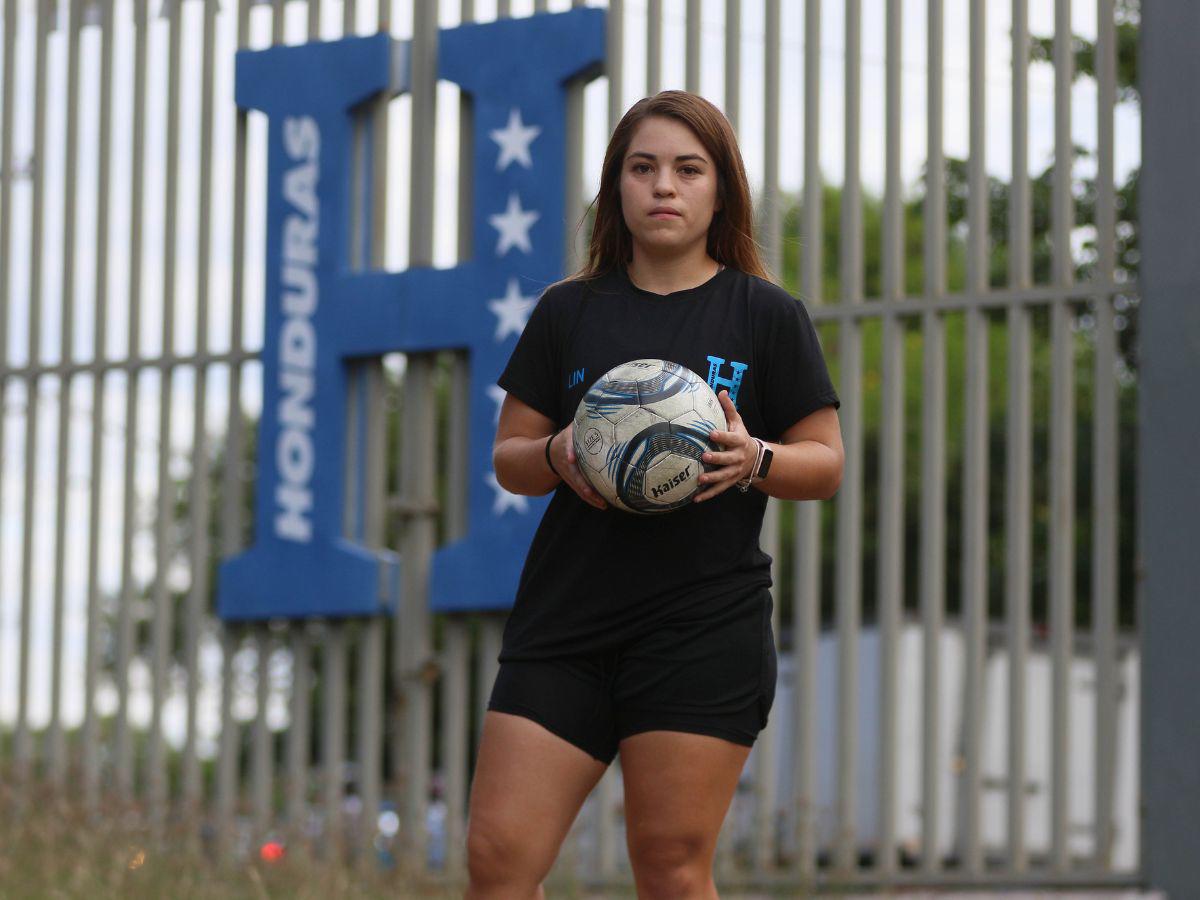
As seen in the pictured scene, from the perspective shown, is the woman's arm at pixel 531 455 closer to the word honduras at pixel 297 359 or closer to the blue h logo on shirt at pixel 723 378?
the blue h logo on shirt at pixel 723 378

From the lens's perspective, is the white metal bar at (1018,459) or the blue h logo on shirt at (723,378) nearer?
the blue h logo on shirt at (723,378)

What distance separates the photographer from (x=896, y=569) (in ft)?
26.2

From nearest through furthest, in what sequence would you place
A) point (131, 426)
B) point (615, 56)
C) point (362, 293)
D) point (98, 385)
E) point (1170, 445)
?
point (1170, 445)
point (615, 56)
point (362, 293)
point (131, 426)
point (98, 385)

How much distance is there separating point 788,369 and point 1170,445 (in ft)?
14.8

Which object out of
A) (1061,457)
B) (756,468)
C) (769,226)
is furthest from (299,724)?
(756,468)

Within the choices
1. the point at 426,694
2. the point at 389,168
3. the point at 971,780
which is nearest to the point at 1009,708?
the point at 971,780

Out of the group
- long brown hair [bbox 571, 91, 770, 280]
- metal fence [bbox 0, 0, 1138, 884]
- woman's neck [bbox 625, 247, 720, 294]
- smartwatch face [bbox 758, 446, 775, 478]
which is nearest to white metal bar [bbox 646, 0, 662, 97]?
metal fence [bbox 0, 0, 1138, 884]

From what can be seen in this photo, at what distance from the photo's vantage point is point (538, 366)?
3.50m

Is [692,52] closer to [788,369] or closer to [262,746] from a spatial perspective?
[262,746]

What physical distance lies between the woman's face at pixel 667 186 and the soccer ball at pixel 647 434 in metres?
0.31

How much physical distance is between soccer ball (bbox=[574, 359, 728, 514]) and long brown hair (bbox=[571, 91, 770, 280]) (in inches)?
17.3

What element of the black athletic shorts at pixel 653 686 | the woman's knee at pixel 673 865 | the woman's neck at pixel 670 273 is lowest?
the woman's knee at pixel 673 865

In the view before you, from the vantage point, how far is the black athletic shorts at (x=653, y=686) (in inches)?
129

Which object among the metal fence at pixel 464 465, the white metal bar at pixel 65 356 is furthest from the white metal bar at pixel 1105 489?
the white metal bar at pixel 65 356
